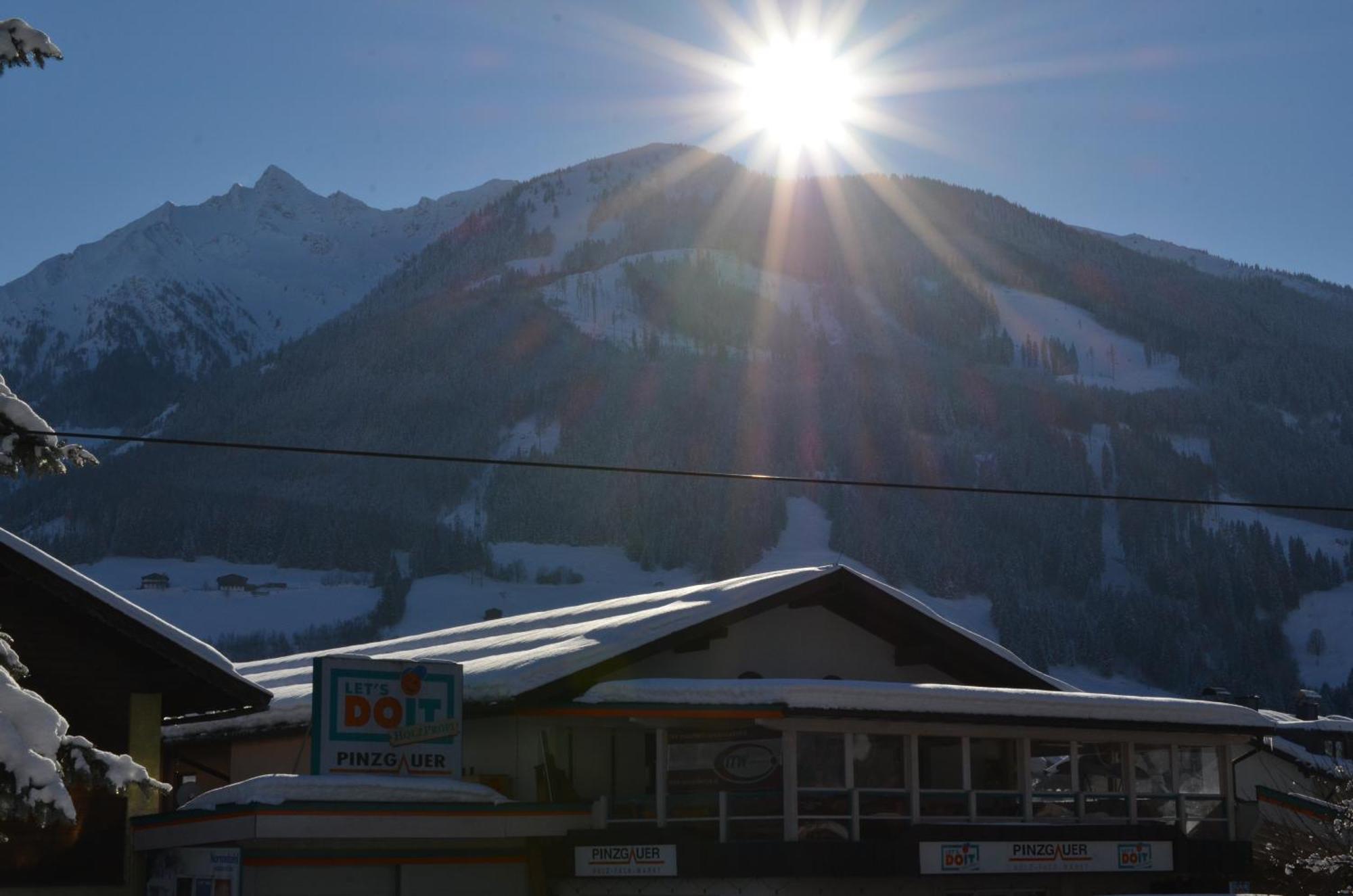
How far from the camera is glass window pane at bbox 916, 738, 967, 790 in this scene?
1000 inches

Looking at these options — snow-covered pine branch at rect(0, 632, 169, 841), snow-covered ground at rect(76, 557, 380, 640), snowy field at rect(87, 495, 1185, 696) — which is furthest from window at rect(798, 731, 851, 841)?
snow-covered ground at rect(76, 557, 380, 640)

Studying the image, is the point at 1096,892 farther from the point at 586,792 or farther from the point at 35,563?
the point at 35,563

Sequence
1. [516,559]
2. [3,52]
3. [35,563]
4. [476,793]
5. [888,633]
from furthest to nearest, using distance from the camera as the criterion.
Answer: [516,559] < [888,633] < [476,793] < [35,563] < [3,52]

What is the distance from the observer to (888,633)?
89.1 feet

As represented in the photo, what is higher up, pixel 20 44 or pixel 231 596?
pixel 231 596

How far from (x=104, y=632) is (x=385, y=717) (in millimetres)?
3758

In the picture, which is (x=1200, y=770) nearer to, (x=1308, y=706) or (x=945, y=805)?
(x=945, y=805)

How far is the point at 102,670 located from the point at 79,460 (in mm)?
11698

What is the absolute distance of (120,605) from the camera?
19.0 m

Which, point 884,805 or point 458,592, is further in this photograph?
point 458,592

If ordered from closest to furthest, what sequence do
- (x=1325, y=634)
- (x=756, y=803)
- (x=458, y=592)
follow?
(x=756, y=803) → (x=1325, y=634) → (x=458, y=592)

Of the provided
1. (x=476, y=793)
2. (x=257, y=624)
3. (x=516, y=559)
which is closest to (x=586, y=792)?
(x=476, y=793)

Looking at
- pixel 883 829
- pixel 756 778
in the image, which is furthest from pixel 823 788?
pixel 883 829

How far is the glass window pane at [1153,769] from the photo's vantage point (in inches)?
1003
